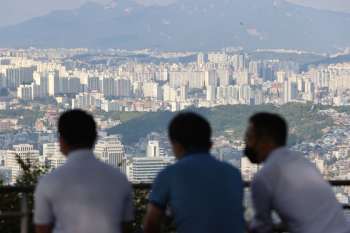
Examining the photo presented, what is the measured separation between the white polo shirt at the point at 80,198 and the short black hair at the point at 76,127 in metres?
0.04

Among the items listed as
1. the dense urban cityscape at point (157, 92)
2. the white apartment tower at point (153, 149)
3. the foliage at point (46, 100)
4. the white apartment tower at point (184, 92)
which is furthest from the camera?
the white apartment tower at point (184, 92)

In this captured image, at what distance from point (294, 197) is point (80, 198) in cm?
44

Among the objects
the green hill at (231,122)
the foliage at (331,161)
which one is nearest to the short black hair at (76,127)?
the foliage at (331,161)

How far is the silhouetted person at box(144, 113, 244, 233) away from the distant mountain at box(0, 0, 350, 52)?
71.0 meters

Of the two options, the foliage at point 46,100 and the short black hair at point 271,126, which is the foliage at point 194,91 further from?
the short black hair at point 271,126

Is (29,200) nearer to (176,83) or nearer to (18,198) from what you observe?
(18,198)

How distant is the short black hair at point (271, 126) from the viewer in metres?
0.96

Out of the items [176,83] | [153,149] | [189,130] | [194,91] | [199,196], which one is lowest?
[153,149]

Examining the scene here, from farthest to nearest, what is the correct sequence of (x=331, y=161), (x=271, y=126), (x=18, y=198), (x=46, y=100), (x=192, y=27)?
(x=192, y=27) < (x=46, y=100) < (x=331, y=161) < (x=18, y=198) < (x=271, y=126)

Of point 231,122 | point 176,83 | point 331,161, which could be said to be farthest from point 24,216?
point 176,83

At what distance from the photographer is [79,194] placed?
2.78ft

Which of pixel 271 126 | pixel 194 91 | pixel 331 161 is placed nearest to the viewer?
pixel 271 126

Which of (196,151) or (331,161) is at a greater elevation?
(196,151)

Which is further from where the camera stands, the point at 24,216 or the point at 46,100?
the point at 46,100
